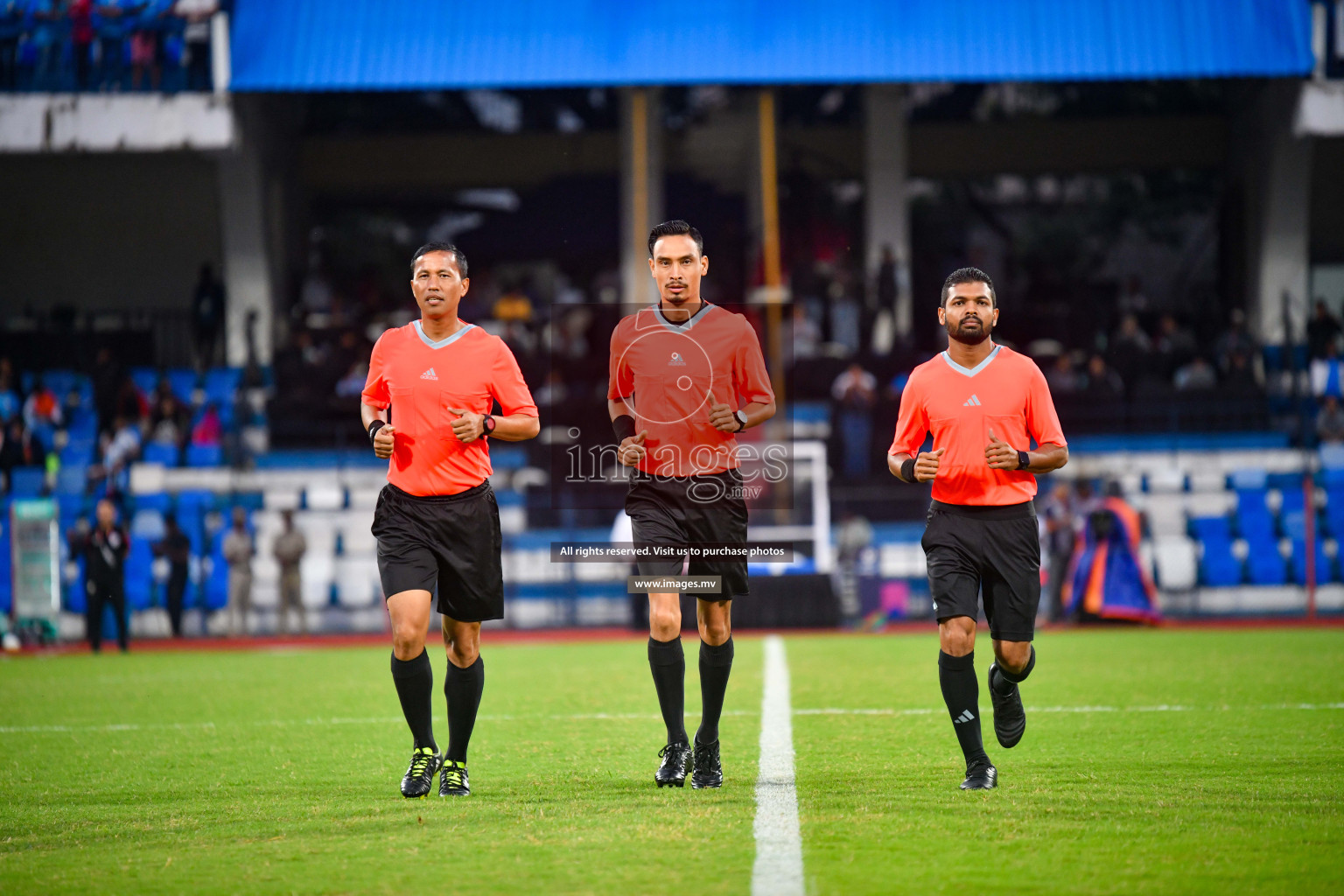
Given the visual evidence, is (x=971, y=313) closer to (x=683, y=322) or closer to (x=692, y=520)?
(x=683, y=322)

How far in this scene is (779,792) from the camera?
6312mm

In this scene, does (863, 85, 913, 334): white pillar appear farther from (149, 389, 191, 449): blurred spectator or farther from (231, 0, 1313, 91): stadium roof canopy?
(149, 389, 191, 449): blurred spectator

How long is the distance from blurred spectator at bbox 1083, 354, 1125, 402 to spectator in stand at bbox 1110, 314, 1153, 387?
16cm

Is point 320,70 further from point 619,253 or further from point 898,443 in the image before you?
point 898,443

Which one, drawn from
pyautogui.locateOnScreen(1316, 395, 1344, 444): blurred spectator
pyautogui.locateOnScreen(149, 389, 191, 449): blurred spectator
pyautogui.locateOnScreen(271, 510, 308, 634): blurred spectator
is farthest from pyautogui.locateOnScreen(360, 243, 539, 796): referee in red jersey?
pyautogui.locateOnScreen(1316, 395, 1344, 444): blurred spectator

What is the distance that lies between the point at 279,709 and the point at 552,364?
43.4 ft

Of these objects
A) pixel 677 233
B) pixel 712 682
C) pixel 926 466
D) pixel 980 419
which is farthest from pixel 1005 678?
pixel 677 233

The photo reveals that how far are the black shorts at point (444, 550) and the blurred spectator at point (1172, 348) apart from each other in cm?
1822

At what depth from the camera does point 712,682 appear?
21.8 ft

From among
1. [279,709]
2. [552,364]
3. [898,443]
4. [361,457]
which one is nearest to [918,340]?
[552,364]

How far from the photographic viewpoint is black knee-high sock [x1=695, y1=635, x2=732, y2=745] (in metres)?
6.55

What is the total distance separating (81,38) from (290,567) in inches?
329

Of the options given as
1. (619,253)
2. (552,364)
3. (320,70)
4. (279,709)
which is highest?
(320,70)

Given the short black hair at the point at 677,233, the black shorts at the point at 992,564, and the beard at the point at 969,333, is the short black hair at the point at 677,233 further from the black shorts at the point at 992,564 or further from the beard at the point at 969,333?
the black shorts at the point at 992,564
